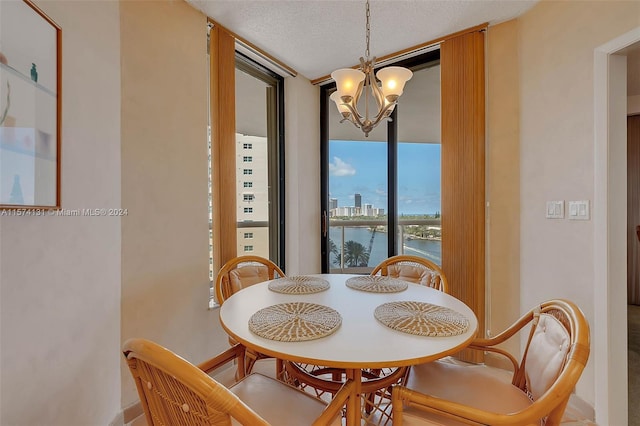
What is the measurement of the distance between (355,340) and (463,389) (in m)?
0.54

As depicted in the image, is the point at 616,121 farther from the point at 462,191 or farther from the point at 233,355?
the point at 233,355

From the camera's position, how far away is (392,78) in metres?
1.52

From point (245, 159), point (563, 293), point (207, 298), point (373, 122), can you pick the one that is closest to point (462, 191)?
point (563, 293)

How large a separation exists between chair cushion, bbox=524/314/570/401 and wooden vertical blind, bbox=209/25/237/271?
190cm

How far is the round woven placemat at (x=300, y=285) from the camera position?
160cm

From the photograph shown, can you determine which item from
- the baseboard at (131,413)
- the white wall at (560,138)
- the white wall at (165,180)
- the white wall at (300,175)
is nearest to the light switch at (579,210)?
the white wall at (560,138)

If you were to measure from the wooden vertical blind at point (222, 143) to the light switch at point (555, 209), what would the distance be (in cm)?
224

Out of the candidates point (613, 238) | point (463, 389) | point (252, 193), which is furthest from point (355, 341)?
point (252, 193)

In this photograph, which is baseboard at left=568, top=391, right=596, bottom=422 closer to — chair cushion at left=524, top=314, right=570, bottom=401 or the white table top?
chair cushion at left=524, top=314, right=570, bottom=401

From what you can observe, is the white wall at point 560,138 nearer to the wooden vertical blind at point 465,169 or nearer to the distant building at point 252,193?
the wooden vertical blind at point 465,169

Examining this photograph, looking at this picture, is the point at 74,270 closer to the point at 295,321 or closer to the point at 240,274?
the point at 240,274

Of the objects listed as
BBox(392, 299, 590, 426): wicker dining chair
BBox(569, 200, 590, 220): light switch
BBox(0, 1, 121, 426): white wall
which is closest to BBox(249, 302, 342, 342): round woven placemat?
BBox(392, 299, 590, 426): wicker dining chair

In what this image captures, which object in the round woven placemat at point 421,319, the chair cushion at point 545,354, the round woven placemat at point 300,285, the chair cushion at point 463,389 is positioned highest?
the round woven placemat at point 300,285

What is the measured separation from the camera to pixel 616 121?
1604 millimetres
